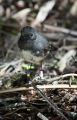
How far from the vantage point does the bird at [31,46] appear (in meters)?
4.10

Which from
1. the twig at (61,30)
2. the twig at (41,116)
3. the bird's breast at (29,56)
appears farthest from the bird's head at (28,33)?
the twig at (61,30)

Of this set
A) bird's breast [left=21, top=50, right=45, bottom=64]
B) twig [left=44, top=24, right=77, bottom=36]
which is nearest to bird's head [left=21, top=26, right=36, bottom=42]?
bird's breast [left=21, top=50, right=45, bottom=64]

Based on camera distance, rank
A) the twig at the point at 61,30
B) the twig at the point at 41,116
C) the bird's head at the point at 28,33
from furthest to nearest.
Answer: the twig at the point at 61,30
the bird's head at the point at 28,33
the twig at the point at 41,116

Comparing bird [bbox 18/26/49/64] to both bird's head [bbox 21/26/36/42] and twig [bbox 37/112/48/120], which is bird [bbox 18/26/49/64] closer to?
bird's head [bbox 21/26/36/42]

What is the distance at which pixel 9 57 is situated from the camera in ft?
17.1

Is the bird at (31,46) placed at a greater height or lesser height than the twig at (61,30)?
lesser

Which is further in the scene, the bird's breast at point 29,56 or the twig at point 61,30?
the twig at point 61,30

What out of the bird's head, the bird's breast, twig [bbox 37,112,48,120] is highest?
the bird's head

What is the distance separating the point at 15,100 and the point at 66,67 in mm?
1097

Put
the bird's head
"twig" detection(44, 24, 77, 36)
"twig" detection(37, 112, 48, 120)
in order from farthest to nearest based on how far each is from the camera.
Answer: "twig" detection(44, 24, 77, 36) < the bird's head < "twig" detection(37, 112, 48, 120)

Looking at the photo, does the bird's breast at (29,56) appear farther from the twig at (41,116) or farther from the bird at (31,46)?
the twig at (41,116)

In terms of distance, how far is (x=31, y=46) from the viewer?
164 inches

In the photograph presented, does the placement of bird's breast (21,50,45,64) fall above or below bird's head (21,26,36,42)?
below

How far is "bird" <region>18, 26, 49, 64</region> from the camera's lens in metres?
4.10
